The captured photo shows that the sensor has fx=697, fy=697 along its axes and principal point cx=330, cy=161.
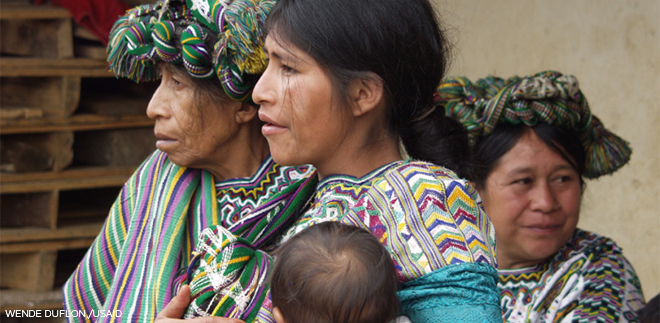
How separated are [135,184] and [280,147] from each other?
723 millimetres

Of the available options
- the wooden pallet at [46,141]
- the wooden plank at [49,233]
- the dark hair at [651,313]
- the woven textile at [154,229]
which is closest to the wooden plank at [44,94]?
the wooden pallet at [46,141]

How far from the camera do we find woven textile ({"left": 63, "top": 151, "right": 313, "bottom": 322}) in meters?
2.01

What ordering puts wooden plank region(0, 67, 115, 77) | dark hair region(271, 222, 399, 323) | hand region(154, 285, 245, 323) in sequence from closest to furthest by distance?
dark hair region(271, 222, 399, 323), hand region(154, 285, 245, 323), wooden plank region(0, 67, 115, 77)

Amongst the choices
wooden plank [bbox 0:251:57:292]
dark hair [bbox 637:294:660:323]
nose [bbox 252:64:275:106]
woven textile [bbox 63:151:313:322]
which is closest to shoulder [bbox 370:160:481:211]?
nose [bbox 252:64:275:106]

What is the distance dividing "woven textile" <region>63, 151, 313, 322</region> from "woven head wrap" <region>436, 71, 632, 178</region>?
95cm

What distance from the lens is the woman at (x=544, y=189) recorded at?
8.50 feet

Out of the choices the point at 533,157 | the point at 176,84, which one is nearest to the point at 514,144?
the point at 533,157

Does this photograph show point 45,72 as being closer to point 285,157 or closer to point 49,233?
point 49,233

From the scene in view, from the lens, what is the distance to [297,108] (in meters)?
1.66

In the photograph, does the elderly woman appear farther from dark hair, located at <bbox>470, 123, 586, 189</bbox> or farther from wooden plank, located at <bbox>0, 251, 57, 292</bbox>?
wooden plank, located at <bbox>0, 251, 57, 292</bbox>

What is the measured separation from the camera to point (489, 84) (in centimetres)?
290

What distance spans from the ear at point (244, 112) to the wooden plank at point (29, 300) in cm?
159

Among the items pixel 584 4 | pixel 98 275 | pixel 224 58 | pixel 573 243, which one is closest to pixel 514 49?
pixel 584 4

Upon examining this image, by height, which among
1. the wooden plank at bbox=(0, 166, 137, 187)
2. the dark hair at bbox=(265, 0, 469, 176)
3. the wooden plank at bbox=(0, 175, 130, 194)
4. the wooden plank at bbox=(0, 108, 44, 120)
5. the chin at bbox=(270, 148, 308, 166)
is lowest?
the wooden plank at bbox=(0, 175, 130, 194)
